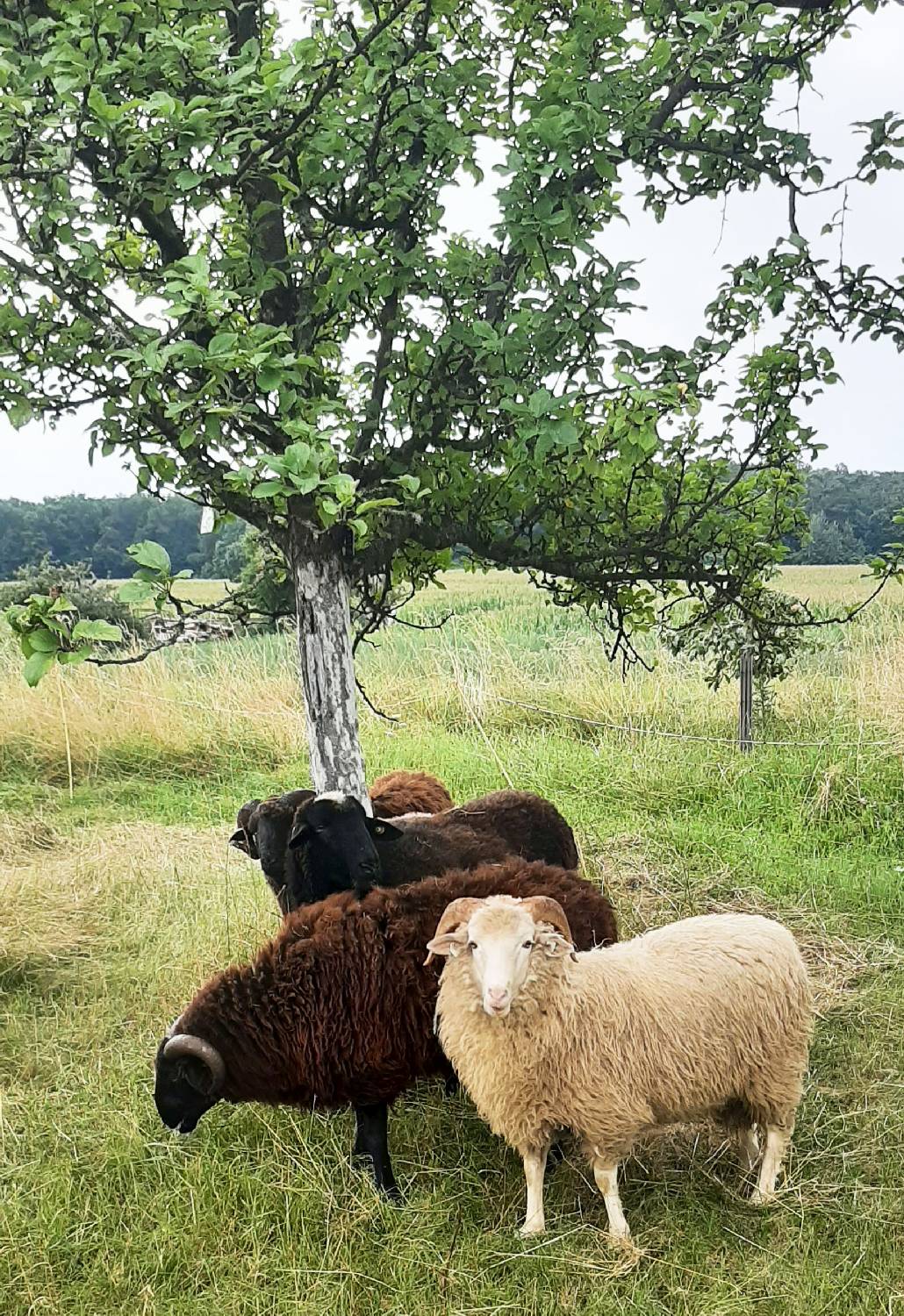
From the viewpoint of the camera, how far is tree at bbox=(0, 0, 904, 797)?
3.23 meters

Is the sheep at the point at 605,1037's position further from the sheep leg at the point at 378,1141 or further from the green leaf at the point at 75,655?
the green leaf at the point at 75,655

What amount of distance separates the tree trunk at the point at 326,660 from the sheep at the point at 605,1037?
1.53m

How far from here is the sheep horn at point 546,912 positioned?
10.1ft

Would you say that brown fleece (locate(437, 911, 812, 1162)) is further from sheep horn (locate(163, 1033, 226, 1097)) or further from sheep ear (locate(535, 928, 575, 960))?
sheep horn (locate(163, 1033, 226, 1097))

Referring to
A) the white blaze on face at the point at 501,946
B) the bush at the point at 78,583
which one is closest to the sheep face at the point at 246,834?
the white blaze on face at the point at 501,946

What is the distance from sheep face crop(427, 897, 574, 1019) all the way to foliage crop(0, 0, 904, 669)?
4.13 ft

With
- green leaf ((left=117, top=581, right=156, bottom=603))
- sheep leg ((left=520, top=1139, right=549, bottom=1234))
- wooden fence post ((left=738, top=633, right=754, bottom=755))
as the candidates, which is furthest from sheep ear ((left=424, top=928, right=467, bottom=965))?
wooden fence post ((left=738, top=633, right=754, bottom=755))

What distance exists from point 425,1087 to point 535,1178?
91cm

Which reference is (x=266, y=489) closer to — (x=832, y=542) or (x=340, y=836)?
(x=340, y=836)

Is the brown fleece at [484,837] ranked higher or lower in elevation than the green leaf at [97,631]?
lower

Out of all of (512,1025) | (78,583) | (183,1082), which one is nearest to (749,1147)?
(512,1025)

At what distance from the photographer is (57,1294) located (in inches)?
118

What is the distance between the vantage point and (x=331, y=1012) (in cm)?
333

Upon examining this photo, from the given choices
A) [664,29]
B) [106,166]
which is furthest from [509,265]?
[106,166]
